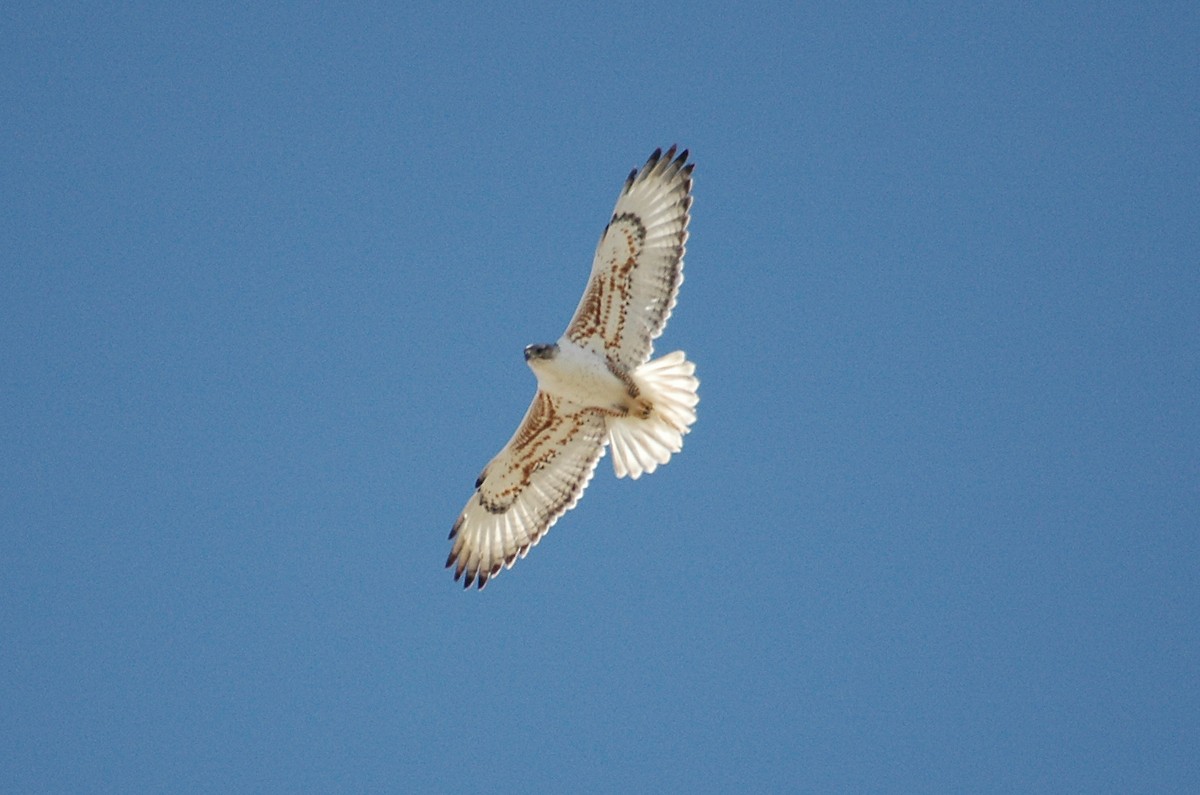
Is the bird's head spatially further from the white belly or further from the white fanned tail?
the white fanned tail

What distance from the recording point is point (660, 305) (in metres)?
9.98

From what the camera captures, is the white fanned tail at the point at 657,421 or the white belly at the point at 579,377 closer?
the white belly at the point at 579,377

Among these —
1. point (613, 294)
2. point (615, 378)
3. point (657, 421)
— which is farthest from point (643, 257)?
point (657, 421)

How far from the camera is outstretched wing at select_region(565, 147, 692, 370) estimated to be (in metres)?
9.94

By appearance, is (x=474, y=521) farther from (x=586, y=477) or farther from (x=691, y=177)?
(x=691, y=177)

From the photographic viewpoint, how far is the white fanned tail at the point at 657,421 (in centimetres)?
1015

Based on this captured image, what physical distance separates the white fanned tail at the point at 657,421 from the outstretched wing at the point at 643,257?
0.17 metres

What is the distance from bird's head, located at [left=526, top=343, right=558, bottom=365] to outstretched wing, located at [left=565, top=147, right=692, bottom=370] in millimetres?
310

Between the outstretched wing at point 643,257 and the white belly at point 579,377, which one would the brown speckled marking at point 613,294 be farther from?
the white belly at point 579,377

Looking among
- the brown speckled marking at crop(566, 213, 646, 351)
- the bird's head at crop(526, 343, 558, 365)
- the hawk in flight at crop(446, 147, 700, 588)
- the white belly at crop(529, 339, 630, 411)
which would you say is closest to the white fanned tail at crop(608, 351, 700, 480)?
the hawk in flight at crop(446, 147, 700, 588)

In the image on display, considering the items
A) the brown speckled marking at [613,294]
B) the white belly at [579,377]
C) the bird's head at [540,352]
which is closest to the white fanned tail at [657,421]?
the white belly at [579,377]

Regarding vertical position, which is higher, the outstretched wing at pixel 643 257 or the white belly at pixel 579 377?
the outstretched wing at pixel 643 257

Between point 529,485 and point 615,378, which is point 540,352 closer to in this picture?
point 615,378

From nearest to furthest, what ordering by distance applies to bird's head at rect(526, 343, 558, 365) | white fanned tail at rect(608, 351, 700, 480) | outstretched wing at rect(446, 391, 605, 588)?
bird's head at rect(526, 343, 558, 365) < white fanned tail at rect(608, 351, 700, 480) < outstretched wing at rect(446, 391, 605, 588)
